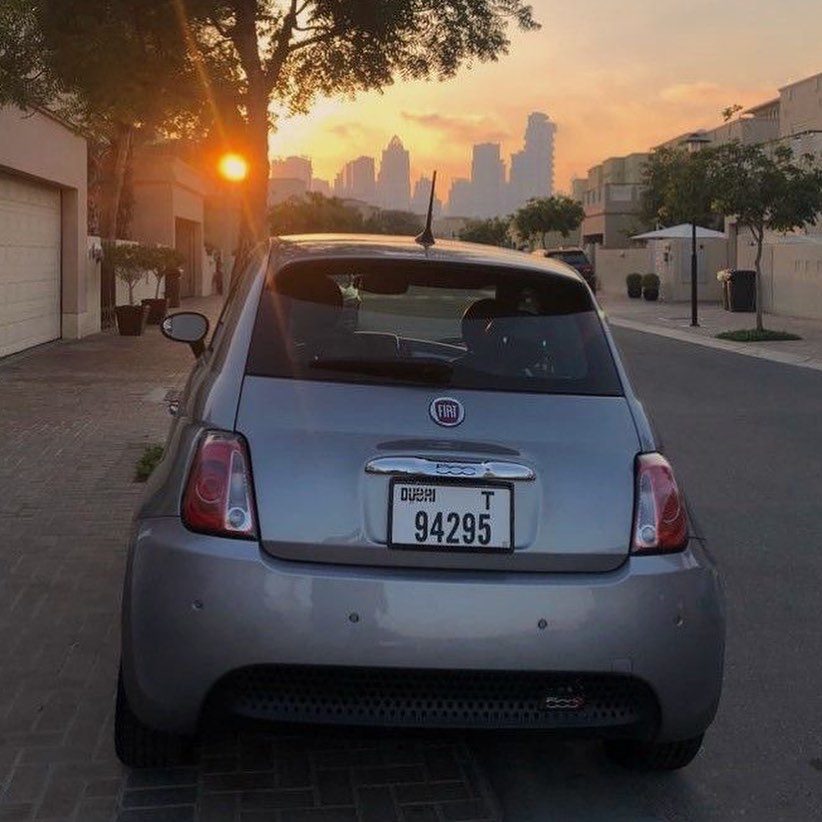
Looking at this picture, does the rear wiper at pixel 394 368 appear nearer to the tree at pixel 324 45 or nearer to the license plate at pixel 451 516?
the license plate at pixel 451 516

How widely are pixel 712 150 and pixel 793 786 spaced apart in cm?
2079

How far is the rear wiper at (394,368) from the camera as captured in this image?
11.4 ft

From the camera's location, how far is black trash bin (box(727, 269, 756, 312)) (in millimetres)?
31906

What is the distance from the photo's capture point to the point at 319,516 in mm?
3199

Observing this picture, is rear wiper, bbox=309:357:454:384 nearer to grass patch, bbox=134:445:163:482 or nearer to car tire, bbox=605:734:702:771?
car tire, bbox=605:734:702:771

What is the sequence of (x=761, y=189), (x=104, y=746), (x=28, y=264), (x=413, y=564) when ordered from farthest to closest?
(x=761, y=189) → (x=28, y=264) → (x=104, y=746) → (x=413, y=564)

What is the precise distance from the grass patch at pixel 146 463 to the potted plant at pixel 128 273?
1376 centimetres

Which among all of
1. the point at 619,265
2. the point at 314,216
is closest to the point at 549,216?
the point at 314,216

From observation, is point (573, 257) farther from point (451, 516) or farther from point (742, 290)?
point (451, 516)

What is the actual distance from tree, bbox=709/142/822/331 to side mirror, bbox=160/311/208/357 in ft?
59.8

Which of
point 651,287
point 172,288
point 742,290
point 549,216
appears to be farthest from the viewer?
point 549,216

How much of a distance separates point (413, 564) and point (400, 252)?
1.18 m

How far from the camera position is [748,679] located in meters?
4.70

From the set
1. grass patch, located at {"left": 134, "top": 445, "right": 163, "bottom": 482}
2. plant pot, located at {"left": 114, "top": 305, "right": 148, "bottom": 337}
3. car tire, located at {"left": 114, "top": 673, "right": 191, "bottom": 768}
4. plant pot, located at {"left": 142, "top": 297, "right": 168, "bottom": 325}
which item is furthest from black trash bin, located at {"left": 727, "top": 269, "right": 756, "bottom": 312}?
car tire, located at {"left": 114, "top": 673, "right": 191, "bottom": 768}
